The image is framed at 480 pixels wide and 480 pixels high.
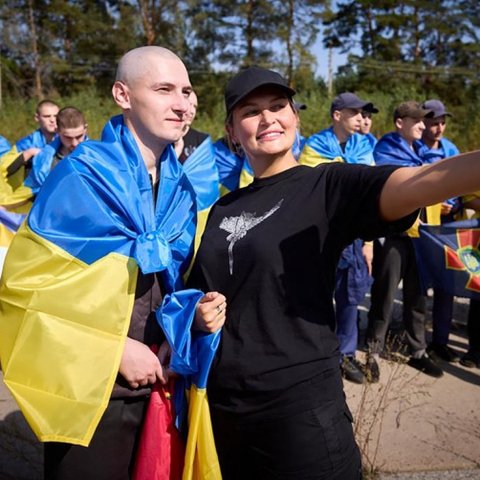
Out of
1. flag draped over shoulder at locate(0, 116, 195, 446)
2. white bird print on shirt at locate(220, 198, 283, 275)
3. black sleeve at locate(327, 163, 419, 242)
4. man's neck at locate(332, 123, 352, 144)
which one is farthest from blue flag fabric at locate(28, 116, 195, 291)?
man's neck at locate(332, 123, 352, 144)

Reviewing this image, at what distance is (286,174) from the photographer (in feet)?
5.93

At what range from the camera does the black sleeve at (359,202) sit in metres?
1.52

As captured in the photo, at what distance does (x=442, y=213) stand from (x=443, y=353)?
1267 millimetres

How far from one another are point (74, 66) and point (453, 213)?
24.6m

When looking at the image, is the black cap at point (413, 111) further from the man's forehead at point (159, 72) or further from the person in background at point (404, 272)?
the man's forehead at point (159, 72)

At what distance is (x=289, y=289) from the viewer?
1666 mm

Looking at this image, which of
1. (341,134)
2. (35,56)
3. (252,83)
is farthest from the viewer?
(35,56)

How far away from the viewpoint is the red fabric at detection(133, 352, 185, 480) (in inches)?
77.0

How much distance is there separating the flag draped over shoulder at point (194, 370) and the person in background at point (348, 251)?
A: 2392mm

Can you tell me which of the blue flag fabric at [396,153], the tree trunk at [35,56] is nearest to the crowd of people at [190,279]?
the blue flag fabric at [396,153]

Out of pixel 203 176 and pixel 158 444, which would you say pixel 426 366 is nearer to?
pixel 203 176

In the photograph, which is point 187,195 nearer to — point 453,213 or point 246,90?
point 246,90

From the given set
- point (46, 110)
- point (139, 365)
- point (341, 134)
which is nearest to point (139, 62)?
point (139, 365)

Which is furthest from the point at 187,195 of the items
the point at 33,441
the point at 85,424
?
the point at 33,441
